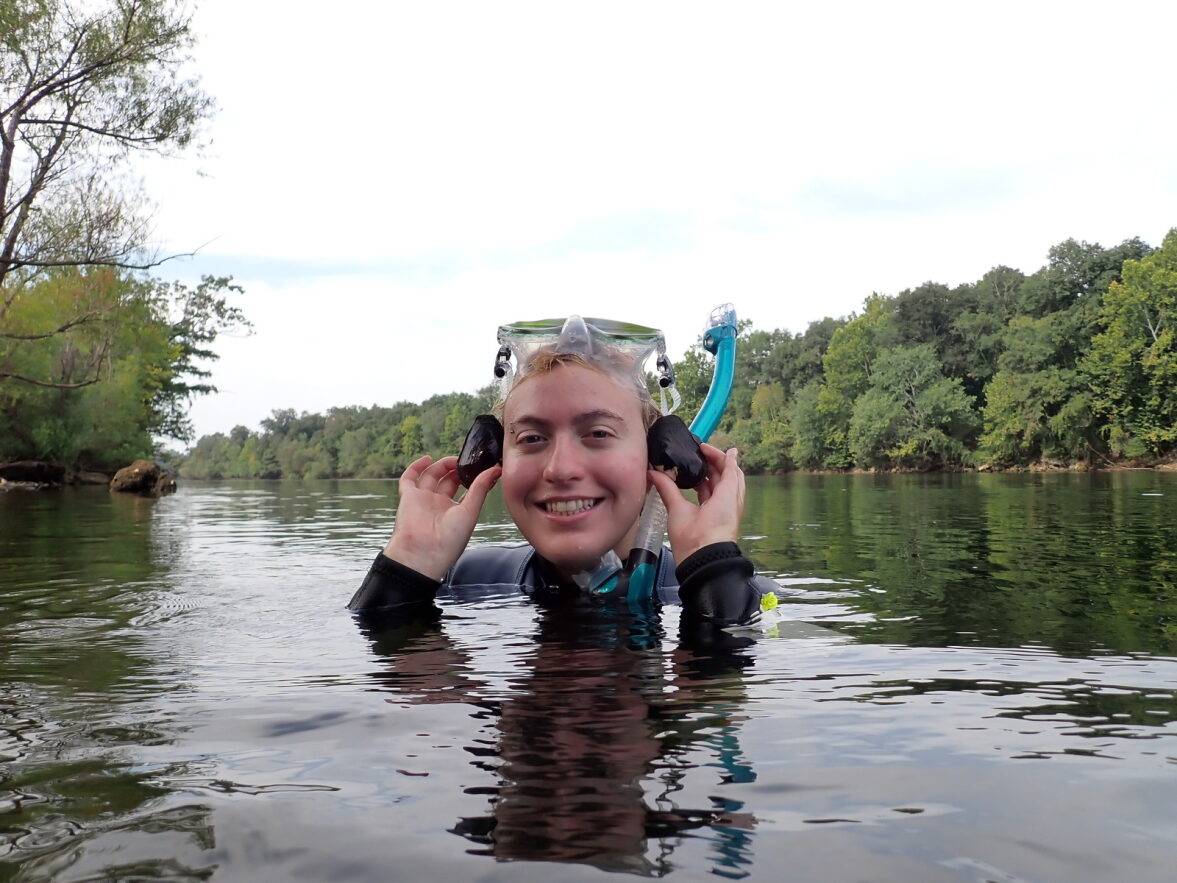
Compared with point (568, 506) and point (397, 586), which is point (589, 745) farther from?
point (397, 586)

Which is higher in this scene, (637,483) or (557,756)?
(637,483)

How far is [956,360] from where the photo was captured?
61938 millimetres

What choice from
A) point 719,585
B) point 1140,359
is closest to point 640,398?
point 719,585

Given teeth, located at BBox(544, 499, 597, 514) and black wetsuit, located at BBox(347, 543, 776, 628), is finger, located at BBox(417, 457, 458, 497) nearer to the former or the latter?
black wetsuit, located at BBox(347, 543, 776, 628)

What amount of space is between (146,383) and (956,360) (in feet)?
171

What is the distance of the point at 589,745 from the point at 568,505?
1.78 m

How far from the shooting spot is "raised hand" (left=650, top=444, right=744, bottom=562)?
11.6ft

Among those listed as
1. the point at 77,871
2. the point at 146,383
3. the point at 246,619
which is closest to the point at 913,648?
the point at 77,871

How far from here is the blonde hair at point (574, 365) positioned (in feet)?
12.1

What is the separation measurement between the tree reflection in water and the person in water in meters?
0.32

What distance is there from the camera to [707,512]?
3.58 meters

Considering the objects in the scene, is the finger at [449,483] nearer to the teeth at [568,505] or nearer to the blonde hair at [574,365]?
the blonde hair at [574,365]

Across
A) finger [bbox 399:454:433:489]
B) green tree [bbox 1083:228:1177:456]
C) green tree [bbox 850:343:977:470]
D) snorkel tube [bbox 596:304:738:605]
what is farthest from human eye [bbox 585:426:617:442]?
green tree [bbox 850:343:977:470]

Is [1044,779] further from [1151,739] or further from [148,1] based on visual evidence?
[148,1]
